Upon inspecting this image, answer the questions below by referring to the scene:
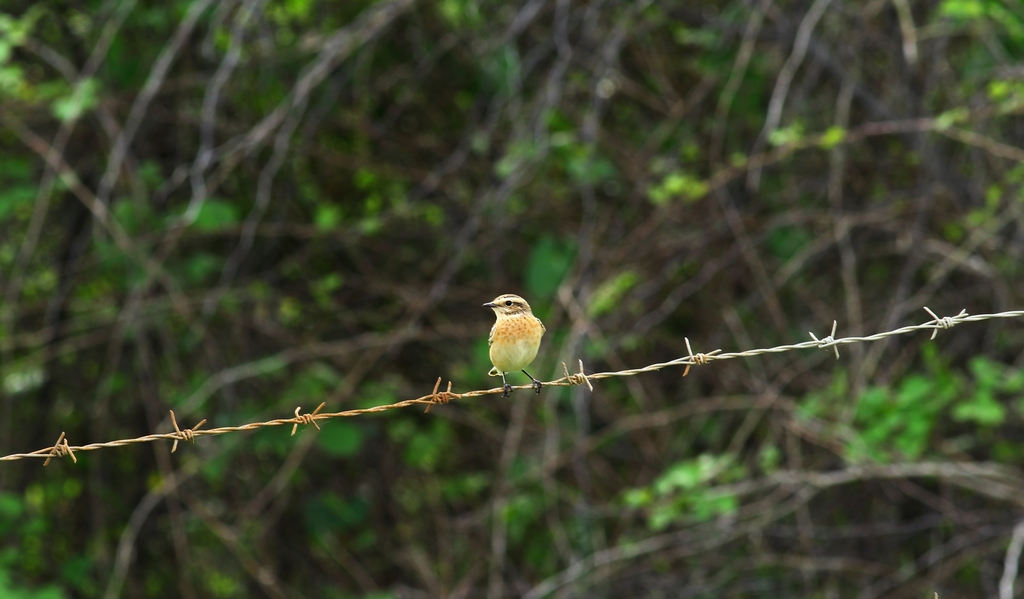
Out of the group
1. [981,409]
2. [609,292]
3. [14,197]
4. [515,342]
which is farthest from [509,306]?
[14,197]

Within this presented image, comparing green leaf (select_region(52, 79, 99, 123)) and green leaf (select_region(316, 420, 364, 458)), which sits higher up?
green leaf (select_region(52, 79, 99, 123))

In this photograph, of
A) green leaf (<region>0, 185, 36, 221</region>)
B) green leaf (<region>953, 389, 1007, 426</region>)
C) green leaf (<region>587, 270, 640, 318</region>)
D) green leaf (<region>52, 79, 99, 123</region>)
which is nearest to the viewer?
green leaf (<region>953, 389, 1007, 426</region>)

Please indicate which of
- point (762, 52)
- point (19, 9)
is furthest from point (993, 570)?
point (19, 9)

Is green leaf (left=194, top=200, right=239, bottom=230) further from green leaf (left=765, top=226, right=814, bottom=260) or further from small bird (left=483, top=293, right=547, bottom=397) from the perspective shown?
green leaf (left=765, top=226, right=814, bottom=260)

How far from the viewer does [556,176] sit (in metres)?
7.54

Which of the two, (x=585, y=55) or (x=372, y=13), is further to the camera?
(x=585, y=55)

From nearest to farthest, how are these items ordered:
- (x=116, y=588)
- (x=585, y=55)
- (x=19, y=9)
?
1. (x=116, y=588)
2. (x=585, y=55)
3. (x=19, y=9)

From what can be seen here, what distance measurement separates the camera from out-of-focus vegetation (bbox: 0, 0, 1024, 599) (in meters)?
6.09

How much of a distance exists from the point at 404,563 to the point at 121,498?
198 centimetres

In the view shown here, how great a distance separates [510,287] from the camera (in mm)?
7270

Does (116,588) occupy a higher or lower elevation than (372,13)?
lower

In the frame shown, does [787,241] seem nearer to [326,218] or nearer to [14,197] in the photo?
[326,218]

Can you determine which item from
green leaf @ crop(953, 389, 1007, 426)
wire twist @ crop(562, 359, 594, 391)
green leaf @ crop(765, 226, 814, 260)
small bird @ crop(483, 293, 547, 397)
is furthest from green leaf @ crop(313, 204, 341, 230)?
wire twist @ crop(562, 359, 594, 391)

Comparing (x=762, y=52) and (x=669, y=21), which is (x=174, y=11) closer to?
(x=669, y=21)
